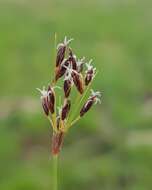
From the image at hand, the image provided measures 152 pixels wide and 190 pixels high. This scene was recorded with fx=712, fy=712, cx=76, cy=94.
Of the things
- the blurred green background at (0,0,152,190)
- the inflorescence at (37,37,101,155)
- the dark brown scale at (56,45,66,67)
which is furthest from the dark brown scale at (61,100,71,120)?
the blurred green background at (0,0,152,190)

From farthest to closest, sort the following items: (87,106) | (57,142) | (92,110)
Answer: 1. (92,110)
2. (87,106)
3. (57,142)

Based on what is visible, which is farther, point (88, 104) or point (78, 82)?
point (88, 104)

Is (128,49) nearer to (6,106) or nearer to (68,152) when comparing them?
(6,106)

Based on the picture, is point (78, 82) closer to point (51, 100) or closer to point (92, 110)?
point (51, 100)

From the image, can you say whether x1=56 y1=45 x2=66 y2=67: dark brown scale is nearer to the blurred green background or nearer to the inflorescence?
the inflorescence

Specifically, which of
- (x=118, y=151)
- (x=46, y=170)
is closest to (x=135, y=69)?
(x=118, y=151)

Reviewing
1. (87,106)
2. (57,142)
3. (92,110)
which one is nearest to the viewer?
(57,142)

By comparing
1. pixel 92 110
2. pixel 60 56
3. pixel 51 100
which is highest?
pixel 92 110

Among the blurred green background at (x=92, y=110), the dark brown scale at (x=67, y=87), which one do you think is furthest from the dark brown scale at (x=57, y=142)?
Result: the blurred green background at (x=92, y=110)

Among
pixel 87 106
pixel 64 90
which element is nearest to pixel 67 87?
pixel 64 90

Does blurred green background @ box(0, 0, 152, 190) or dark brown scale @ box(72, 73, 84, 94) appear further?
blurred green background @ box(0, 0, 152, 190)
